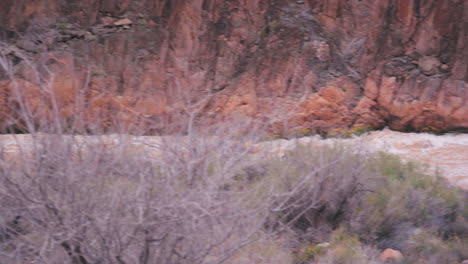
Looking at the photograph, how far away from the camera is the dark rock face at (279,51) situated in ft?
36.9

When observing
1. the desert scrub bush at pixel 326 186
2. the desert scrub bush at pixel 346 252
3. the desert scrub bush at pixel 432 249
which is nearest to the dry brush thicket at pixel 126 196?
the desert scrub bush at pixel 346 252

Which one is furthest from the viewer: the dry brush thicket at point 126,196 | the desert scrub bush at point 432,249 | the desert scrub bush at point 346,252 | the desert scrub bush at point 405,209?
the desert scrub bush at point 405,209

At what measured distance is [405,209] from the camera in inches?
265

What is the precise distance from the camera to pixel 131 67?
11266mm

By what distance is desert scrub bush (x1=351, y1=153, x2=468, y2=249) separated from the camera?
6.43m

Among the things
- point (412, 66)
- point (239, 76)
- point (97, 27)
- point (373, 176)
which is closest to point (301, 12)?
point (239, 76)

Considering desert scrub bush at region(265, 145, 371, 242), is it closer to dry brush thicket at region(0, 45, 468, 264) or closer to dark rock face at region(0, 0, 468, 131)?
dry brush thicket at region(0, 45, 468, 264)

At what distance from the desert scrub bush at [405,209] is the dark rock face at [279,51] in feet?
13.7

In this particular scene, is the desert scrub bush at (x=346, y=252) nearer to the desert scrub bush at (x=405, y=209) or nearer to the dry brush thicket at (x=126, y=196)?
the desert scrub bush at (x=405, y=209)

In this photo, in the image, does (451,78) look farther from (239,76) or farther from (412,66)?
(239,76)

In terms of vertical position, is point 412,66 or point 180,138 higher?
point 412,66

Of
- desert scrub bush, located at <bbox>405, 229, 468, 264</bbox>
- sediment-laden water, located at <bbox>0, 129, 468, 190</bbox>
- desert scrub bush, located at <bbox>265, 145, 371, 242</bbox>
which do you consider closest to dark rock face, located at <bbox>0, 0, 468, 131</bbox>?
sediment-laden water, located at <bbox>0, 129, 468, 190</bbox>

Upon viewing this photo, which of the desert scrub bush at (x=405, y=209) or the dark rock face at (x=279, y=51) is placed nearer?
the desert scrub bush at (x=405, y=209)

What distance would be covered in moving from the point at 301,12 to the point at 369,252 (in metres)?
7.05
